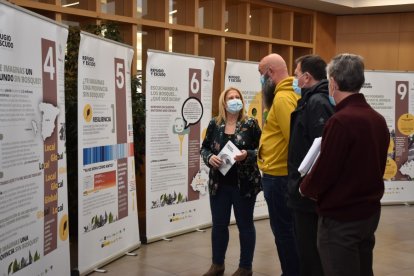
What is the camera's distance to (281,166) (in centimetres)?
346

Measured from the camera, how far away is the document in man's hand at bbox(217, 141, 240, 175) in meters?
3.94

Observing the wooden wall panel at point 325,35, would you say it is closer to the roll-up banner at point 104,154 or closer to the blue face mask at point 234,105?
the roll-up banner at point 104,154

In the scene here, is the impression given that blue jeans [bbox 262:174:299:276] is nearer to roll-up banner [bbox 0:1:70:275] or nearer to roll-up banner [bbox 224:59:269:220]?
roll-up banner [bbox 0:1:70:275]

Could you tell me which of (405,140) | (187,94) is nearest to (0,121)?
(187,94)

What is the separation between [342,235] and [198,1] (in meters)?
5.16

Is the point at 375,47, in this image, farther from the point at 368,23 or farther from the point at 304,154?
the point at 304,154

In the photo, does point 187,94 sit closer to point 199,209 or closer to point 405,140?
point 199,209

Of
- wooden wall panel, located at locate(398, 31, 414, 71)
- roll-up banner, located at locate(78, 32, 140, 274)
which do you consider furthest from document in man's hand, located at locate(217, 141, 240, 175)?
wooden wall panel, located at locate(398, 31, 414, 71)

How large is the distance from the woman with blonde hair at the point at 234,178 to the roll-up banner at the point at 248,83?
2.00 m

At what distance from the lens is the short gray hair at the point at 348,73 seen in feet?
8.00

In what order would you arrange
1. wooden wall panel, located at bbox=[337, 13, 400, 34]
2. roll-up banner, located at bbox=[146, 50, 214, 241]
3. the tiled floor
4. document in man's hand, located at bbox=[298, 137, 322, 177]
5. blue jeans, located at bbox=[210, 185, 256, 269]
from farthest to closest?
wooden wall panel, located at bbox=[337, 13, 400, 34] < roll-up banner, located at bbox=[146, 50, 214, 241] < the tiled floor < blue jeans, located at bbox=[210, 185, 256, 269] < document in man's hand, located at bbox=[298, 137, 322, 177]

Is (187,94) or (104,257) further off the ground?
(187,94)

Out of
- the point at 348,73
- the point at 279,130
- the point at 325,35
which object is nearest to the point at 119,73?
the point at 279,130

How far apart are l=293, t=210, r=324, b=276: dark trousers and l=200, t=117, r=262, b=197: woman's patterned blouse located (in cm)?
106
